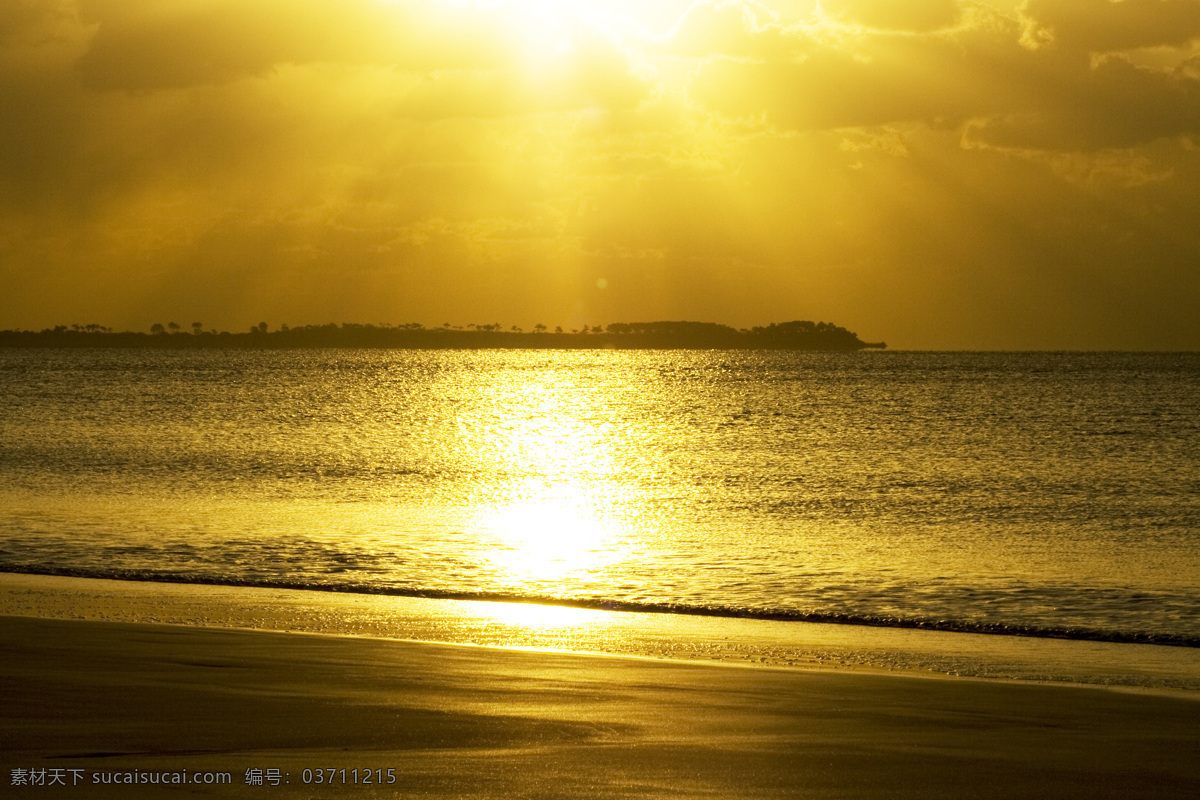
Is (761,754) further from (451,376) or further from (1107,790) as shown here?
(451,376)

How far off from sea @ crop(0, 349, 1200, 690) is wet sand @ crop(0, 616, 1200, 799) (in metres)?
5.82

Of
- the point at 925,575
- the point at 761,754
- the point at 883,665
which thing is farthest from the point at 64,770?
the point at 925,575

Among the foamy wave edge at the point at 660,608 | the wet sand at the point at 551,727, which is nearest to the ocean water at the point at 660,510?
the foamy wave edge at the point at 660,608

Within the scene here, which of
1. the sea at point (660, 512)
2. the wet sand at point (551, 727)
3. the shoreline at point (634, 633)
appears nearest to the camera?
the wet sand at point (551, 727)

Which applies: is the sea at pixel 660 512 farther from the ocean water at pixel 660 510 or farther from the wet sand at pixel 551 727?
the wet sand at pixel 551 727

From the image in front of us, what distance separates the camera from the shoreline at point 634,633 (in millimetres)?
13586

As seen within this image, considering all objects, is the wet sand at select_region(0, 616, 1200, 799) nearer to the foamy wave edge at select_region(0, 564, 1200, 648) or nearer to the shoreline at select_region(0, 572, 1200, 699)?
the shoreline at select_region(0, 572, 1200, 699)

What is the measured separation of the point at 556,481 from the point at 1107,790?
121 feet

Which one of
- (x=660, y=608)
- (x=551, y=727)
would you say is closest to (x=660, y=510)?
(x=660, y=608)

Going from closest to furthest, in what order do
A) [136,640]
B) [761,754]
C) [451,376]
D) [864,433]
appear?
[761,754], [136,640], [864,433], [451,376]

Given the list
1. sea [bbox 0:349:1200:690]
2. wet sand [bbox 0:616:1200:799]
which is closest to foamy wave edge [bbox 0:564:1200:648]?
sea [bbox 0:349:1200:690]

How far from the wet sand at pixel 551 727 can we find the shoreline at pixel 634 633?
1161mm

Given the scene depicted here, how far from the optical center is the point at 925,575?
2206 cm

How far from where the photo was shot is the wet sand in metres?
8.11
